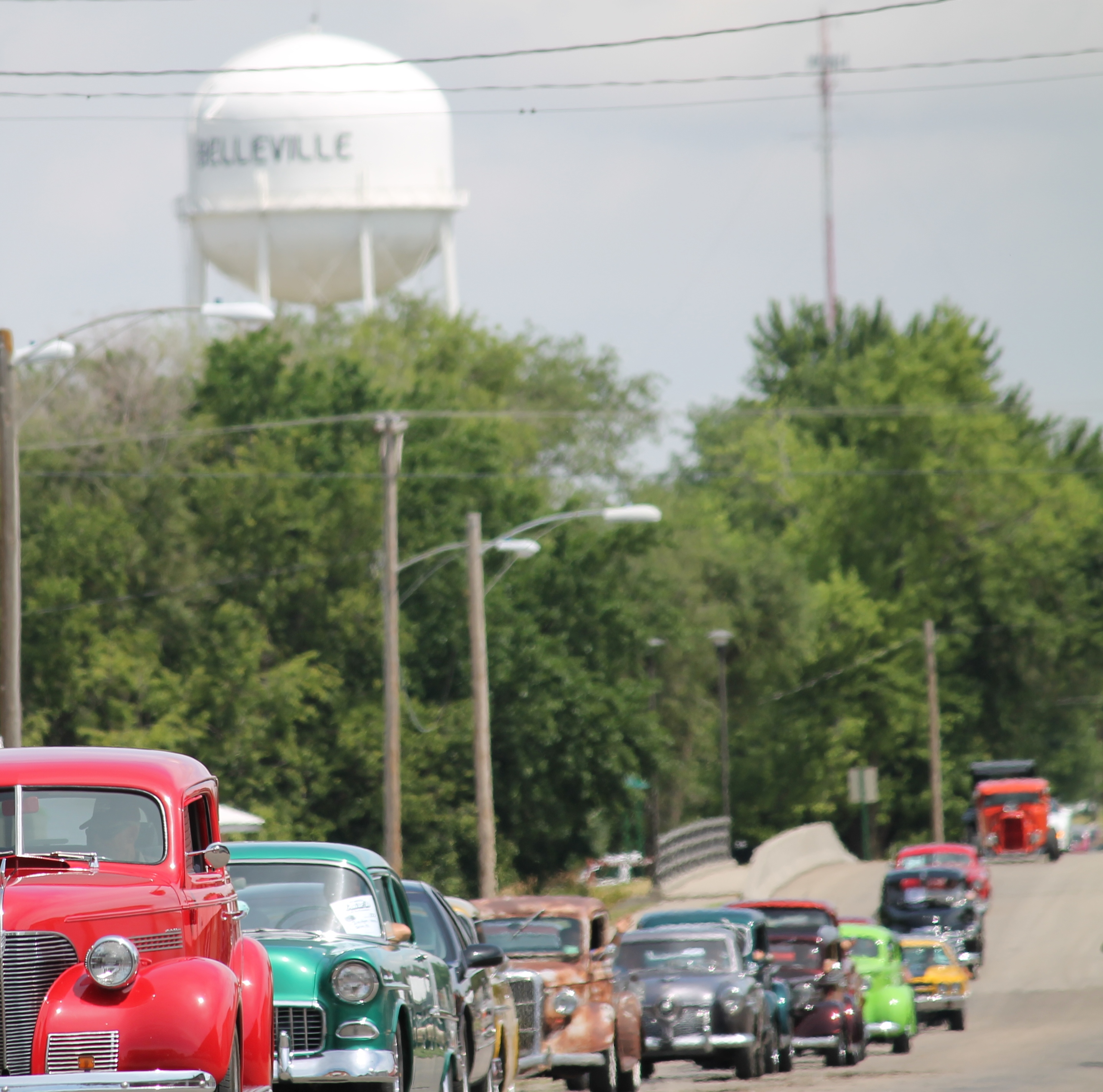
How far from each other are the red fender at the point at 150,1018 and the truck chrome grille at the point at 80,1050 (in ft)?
0.05

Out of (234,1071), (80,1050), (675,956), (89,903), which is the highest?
(89,903)

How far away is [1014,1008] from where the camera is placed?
35.5 m

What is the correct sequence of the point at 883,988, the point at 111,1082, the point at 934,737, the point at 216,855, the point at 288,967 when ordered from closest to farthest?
the point at 111,1082 < the point at 216,855 < the point at 288,967 < the point at 883,988 < the point at 934,737

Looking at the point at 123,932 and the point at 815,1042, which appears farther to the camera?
the point at 815,1042

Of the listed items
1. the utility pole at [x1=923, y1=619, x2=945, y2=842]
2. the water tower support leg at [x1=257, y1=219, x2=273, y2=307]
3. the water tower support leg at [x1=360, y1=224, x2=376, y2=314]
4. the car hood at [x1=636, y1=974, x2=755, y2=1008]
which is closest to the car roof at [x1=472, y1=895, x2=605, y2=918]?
the car hood at [x1=636, y1=974, x2=755, y2=1008]

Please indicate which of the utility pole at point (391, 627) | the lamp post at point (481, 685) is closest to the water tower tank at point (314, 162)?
the lamp post at point (481, 685)

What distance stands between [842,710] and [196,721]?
31963 millimetres

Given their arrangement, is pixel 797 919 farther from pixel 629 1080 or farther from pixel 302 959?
pixel 302 959

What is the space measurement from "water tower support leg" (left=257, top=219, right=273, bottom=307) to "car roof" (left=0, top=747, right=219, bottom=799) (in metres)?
48.8

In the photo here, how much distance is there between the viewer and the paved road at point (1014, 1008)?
820 inches

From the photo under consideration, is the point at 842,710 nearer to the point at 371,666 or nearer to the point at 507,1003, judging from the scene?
the point at 371,666

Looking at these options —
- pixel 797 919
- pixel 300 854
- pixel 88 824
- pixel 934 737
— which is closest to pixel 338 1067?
pixel 300 854

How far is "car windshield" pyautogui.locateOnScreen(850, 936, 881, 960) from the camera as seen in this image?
28.8 meters

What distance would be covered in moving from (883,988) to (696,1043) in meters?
7.12
